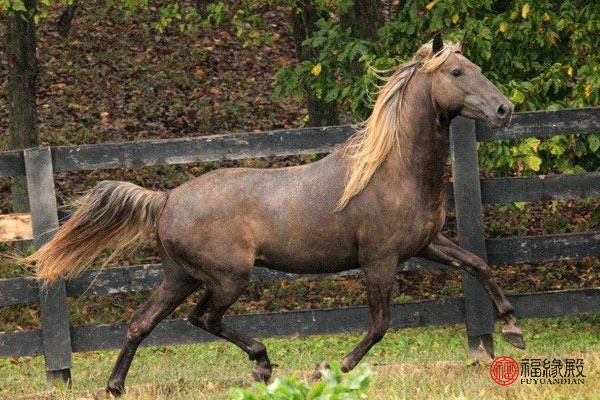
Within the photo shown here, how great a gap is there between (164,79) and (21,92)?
5160mm

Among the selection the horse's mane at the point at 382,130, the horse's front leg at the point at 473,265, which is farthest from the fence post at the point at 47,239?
the horse's front leg at the point at 473,265

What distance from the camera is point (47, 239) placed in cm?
812

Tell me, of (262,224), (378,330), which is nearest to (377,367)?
(378,330)

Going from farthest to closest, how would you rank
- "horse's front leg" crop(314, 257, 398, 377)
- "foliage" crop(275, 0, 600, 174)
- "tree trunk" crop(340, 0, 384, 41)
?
"tree trunk" crop(340, 0, 384, 41), "foliage" crop(275, 0, 600, 174), "horse's front leg" crop(314, 257, 398, 377)

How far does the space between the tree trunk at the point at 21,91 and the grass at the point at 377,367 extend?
3483mm

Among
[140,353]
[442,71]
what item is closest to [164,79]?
[140,353]

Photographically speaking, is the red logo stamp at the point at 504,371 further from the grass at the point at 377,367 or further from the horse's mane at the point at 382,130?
the horse's mane at the point at 382,130

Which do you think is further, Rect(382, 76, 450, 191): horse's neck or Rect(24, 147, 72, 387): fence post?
Rect(24, 147, 72, 387): fence post

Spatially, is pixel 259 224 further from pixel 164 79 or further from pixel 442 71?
pixel 164 79

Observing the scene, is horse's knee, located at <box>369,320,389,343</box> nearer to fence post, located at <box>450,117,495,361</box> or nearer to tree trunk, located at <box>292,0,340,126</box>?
fence post, located at <box>450,117,495,361</box>

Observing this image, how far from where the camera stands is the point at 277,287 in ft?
41.4

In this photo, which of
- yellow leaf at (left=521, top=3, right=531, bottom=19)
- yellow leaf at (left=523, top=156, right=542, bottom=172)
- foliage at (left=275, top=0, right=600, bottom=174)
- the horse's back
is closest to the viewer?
the horse's back

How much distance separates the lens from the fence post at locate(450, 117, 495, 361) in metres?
8.29

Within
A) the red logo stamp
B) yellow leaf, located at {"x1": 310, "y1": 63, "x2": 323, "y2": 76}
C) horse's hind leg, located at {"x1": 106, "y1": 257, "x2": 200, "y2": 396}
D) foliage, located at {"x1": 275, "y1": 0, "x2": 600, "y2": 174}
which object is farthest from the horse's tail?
yellow leaf, located at {"x1": 310, "y1": 63, "x2": 323, "y2": 76}
